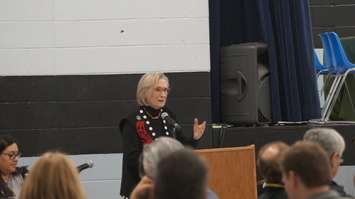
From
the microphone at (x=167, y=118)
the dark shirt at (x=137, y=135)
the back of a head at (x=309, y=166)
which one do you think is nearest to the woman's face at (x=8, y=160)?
the dark shirt at (x=137, y=135)

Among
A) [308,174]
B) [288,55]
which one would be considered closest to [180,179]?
[308,174]

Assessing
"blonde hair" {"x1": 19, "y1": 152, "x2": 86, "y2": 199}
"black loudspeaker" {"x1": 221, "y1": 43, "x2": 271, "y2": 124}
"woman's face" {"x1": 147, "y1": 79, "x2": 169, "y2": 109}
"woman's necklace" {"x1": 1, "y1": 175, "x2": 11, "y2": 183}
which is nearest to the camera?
"blonde hair" {"x1": 19, "y1": 152, "x2": 86, "y2": 199}

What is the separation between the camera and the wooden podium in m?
4.42

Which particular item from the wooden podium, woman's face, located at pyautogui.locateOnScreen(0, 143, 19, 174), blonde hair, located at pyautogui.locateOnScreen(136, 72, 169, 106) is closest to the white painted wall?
blonde hair, located at pyautogui.locateOnScreen(136, 72, 169, 106)

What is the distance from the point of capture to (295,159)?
2.41 meters

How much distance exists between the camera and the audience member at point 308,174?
93.6 inches

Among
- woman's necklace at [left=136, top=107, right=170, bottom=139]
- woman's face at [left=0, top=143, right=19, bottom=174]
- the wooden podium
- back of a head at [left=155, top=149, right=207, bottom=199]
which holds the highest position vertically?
woman's necklace at [left=136, top=107, right=170, bottom=139]

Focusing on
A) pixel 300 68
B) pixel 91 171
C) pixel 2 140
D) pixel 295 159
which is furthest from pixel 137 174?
pixel 300 68

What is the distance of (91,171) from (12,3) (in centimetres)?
147

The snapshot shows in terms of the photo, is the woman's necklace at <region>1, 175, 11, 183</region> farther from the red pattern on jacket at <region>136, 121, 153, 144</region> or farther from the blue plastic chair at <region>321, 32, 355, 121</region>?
the blue plastic chair at <region>321, 32, 355, 121</region>

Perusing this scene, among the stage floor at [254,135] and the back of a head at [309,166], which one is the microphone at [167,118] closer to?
the stage floor at [254,135]

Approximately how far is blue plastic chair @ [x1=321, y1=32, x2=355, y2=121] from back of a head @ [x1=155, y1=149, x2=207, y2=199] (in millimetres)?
5000

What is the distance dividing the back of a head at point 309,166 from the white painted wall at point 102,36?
3.48m

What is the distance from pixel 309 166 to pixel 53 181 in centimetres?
87
